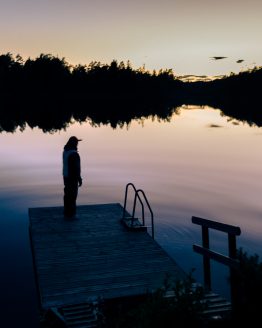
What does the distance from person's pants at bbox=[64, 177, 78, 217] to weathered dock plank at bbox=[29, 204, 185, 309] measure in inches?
→ 12.7

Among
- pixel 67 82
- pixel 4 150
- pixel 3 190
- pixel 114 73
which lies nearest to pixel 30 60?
pixel 67 82

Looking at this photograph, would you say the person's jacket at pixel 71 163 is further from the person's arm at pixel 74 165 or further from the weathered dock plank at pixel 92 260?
the weathered dock plank at pixel 92 260

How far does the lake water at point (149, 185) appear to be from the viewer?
12281mm

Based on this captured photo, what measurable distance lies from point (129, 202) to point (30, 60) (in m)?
101

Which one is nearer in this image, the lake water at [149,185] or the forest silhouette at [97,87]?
the lake water at [149,185]

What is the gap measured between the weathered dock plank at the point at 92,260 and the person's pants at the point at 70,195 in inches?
12.7

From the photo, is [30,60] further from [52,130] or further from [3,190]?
[3,190]

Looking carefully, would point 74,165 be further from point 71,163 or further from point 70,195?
point 70,195

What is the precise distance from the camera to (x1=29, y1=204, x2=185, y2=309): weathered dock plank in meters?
8.88

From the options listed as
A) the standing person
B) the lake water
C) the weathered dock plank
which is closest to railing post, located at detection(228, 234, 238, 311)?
→ the weathered dock plank

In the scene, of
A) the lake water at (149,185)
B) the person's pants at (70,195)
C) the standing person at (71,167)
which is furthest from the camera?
the person's pants at (70,195)

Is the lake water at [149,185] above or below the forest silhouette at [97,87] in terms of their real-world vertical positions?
below

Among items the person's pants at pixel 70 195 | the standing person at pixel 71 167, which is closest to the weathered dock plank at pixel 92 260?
the person's pants at pixel 70 195

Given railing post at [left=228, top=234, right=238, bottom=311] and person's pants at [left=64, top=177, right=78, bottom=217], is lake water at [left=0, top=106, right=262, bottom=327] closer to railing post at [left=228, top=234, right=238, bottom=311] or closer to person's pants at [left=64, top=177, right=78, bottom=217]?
person's pants at [left=64, top=177, right=78, bottom=217]
